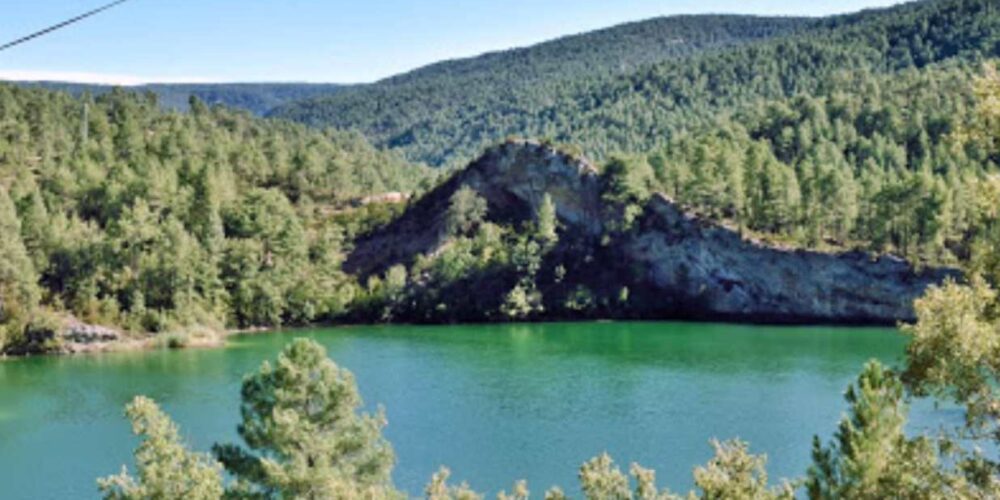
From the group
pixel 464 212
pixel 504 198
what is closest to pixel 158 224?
pixel 464 212

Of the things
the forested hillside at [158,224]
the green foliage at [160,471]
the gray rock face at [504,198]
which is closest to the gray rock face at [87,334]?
the forested hillside at [158,224]

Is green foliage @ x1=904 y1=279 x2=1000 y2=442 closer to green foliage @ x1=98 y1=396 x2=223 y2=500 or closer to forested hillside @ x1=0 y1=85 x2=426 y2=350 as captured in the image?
green foliage @ x1=98 y1=396 x2=223 y2=500

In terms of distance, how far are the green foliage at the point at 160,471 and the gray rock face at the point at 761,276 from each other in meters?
68.7

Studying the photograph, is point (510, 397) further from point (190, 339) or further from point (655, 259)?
point (655, 259)

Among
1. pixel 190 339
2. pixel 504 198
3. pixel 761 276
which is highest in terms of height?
pixel 504 198

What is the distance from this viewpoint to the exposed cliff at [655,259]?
81.0 m

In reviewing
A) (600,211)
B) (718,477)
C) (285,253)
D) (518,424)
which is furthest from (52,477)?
(600,211)

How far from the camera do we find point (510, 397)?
54.3m

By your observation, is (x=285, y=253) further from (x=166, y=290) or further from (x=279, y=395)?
(x=279, y=395)

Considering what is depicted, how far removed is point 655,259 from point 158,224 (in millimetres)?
47816

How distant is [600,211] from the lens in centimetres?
9456

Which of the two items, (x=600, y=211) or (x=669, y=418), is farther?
(x=600, y=211)

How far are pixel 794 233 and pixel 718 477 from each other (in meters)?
76.0

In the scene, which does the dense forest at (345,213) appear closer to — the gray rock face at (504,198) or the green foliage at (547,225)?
the green foliage at (547,225)
